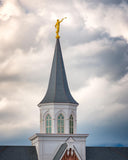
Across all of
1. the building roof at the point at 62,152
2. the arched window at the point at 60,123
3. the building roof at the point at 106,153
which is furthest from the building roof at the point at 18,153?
the building roof at the point at 106,153

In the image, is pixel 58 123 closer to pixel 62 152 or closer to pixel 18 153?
pixel 62 152

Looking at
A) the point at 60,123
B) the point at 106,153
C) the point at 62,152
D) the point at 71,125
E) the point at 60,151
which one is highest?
the point at 60,123

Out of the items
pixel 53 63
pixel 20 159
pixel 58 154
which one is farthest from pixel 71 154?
pixel 53 63

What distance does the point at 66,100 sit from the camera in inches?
3002

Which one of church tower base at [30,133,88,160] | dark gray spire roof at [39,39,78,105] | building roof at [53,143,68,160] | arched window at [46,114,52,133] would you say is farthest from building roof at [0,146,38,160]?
dark gray spire roof at [39,39,78,105]

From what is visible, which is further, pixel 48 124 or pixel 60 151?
pixel 48 124

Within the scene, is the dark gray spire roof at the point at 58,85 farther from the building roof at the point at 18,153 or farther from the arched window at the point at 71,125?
the building roof at the point at 18,153

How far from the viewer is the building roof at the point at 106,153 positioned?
76562mm

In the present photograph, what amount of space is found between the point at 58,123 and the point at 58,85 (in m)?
5.90

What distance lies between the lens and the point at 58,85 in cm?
7762

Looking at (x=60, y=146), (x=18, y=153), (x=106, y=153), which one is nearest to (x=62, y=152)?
(x=60, y=146)

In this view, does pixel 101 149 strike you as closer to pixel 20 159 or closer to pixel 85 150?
pixel 85 150

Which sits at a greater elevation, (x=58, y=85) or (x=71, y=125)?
(x=58, y=85)

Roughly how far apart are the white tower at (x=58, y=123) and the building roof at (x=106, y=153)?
2432mm
